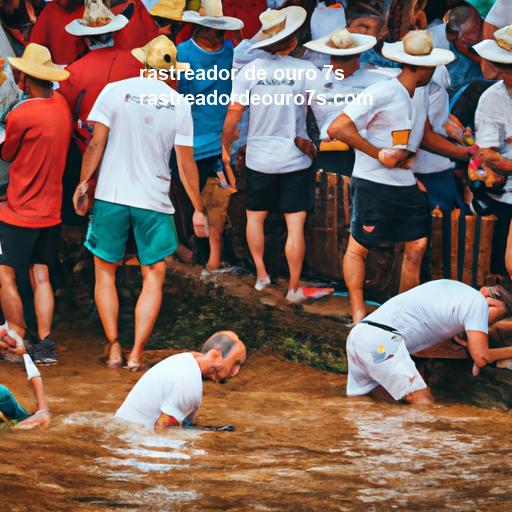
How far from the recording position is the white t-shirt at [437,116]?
9.75 metres

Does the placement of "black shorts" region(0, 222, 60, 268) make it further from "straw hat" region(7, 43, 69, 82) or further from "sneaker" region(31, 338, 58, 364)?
"straw hat" region(7, 43, 69, 82)

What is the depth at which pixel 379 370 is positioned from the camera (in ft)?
30.1

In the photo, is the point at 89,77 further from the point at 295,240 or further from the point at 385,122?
the point at 385,122

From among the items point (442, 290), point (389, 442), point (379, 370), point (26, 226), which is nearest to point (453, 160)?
point (442, 290)

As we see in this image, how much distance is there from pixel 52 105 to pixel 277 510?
3592 millimetres

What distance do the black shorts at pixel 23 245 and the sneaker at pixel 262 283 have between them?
1.49 meters

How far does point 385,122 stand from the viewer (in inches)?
380

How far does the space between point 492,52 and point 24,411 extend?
155 inches

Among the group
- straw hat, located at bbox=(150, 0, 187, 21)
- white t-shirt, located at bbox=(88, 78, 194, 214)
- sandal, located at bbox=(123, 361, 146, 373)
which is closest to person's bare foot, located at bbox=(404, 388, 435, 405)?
sandal, located at bbox=(123, 361, 146, 373)

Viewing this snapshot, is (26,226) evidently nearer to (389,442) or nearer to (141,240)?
(141,240)

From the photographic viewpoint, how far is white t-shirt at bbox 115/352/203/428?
332 inches

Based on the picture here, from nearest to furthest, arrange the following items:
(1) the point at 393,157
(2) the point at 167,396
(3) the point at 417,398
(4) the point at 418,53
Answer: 1. (2) the point at 167,396
2. (3) the point at 417,398
3. (4) the point at 418,53
4. (1) the point at 393,157

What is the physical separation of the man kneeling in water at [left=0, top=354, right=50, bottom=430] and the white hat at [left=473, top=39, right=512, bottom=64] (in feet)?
12.3

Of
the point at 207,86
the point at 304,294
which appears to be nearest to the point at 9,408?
the point at 304,294
